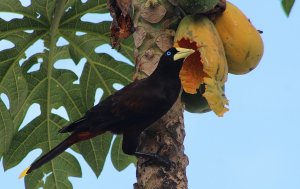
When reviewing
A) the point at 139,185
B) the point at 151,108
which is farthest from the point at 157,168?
the point at 151,108

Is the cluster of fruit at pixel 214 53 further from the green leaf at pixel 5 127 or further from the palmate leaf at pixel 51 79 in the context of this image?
the green leaf at pixel 5 127

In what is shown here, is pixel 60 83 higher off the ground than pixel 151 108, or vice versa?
pixel 60 83

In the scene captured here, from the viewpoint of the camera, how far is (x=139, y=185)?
306 centimetres

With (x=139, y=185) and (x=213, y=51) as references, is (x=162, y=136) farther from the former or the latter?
(x=213, y=51)

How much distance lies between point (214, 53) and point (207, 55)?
37 mm

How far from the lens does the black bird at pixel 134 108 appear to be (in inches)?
133

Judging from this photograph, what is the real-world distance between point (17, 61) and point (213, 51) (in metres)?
1.98

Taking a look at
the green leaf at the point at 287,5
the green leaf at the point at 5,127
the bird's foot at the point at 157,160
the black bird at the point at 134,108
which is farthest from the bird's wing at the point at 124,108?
the green leaf at the point at 5,127

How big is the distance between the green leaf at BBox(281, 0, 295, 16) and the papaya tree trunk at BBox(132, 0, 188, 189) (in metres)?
0.81

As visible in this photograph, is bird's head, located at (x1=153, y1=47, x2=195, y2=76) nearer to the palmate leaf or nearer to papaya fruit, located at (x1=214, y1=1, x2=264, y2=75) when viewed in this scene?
papaya fruit, located at (x1=214, y1=1, x2=264, y2=75)

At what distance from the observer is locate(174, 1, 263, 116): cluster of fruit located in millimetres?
3270

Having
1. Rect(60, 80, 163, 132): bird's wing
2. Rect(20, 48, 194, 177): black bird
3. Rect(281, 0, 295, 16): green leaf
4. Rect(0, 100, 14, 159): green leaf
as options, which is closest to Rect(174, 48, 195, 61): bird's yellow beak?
Rect(20, 48, 194, 177): black bird

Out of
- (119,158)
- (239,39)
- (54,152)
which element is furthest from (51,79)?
(239,39)

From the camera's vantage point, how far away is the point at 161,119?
3322 mm
